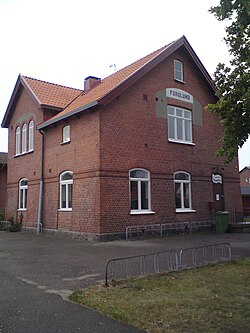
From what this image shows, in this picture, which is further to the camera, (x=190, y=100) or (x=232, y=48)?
(x=190, y=100)

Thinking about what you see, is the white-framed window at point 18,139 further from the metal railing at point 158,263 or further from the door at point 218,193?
the metal railing at point 158,263

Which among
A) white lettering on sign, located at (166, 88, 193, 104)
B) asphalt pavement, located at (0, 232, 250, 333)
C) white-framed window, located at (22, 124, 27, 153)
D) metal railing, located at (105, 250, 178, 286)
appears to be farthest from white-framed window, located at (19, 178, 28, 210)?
metal railing, located at (105, 250, 178, 286)

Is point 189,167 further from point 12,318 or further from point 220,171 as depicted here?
point 12,318

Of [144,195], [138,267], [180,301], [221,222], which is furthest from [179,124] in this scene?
[180,301]

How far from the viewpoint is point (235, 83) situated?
9.94 metres

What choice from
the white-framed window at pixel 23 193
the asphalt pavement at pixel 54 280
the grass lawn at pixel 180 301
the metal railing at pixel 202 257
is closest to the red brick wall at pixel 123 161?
the white-framed window at pixel 23 193

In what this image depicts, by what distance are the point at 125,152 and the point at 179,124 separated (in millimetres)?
4673

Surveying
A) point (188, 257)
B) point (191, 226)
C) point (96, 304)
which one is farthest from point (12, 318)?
point (191, 226)

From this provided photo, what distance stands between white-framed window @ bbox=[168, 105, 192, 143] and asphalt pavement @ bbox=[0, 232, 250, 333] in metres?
7.03

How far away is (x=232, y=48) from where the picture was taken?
10156mm

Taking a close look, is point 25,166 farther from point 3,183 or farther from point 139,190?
point 139,190

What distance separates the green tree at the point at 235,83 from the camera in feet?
30.2

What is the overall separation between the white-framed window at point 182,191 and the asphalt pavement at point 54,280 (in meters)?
4.73

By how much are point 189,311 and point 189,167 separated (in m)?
14.8
